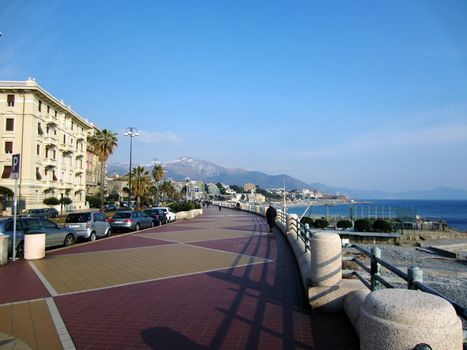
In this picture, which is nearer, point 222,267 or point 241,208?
point 222,267

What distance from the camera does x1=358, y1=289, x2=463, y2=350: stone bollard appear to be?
2545 millimetres

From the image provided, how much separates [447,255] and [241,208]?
31.4m

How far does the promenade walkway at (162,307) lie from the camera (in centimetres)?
532

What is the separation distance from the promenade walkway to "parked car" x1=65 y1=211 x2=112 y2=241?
672 centimetres

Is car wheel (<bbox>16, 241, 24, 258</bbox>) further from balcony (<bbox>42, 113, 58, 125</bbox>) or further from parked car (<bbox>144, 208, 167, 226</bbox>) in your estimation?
balcony (<bbox>42, 113, 58, 125</bbox>)

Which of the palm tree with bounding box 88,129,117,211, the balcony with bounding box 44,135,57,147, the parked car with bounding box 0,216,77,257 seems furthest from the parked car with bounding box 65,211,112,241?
the balcony with bounding box 44,135,57,147

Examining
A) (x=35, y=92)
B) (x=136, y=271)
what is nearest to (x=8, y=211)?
(x=35, y=92)

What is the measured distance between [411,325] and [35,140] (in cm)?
6088

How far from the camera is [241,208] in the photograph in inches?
2474

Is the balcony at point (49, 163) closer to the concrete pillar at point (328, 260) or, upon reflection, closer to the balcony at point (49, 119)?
the balcony at point (49, 119)

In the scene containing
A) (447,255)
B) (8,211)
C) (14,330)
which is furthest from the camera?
(8,211)

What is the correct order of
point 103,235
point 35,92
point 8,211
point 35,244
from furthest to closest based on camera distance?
point 35,92 < point 8,211 < point 103,235 < point 35,244

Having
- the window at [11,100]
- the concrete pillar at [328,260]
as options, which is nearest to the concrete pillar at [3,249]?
the concrete pillar at [328,260]

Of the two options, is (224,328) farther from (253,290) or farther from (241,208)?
(241,208)
